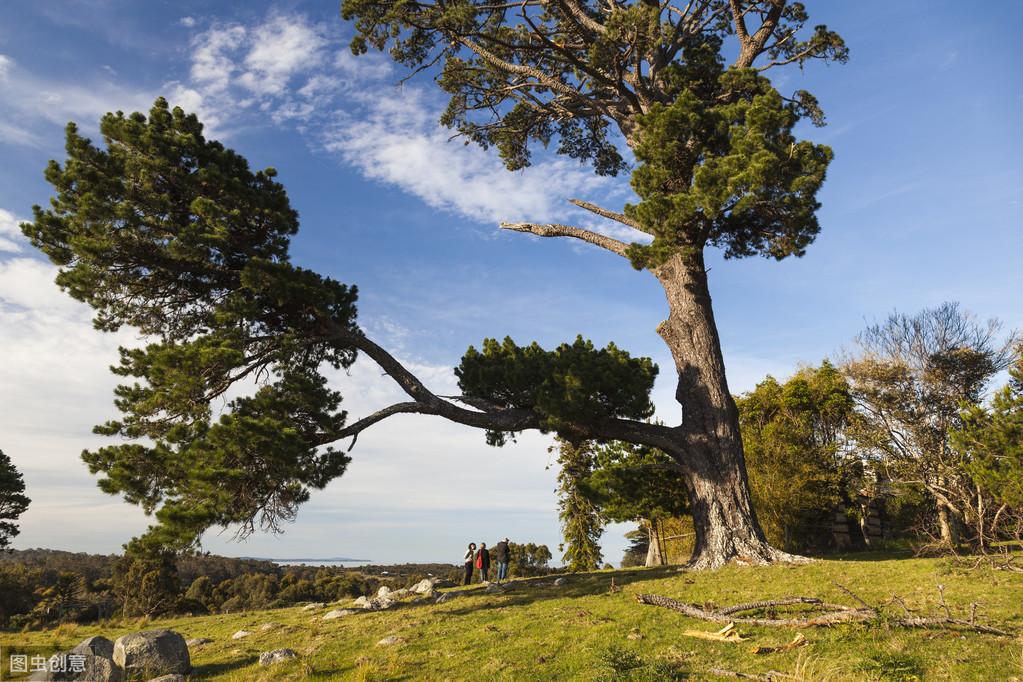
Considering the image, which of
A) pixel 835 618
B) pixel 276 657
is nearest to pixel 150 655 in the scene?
pixel 276 657

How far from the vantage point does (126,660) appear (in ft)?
28.2

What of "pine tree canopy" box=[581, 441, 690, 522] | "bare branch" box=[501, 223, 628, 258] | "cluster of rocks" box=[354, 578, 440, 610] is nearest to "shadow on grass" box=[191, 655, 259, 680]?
"cluster of rocks" box=[354, 578, 440, 610]

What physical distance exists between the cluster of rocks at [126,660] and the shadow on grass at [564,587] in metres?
4.69

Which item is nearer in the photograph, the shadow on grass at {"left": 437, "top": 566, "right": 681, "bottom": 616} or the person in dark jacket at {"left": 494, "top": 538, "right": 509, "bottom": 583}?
the shadow on grass at {"left": 437, "top": 566, "right": 681, "bottom": 616}

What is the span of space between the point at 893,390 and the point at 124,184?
29951mm

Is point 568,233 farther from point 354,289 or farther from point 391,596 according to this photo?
point 391,596

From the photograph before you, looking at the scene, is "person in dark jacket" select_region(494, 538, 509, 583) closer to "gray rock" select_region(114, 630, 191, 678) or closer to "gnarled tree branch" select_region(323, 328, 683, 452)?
"gnarled tree branch" select_region(323, 328, 683, 452)

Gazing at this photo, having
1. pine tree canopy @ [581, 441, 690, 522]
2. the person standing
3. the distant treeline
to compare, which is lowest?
the distant treeline

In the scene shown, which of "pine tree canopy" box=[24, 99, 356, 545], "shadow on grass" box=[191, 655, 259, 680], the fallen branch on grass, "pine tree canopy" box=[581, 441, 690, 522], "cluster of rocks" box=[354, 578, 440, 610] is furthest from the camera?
"pine tree canopy" box=[581, 441, 690, 522]

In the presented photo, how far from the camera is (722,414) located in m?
15.2

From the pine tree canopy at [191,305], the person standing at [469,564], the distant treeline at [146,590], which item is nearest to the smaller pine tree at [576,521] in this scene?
the distant treeline at [146,590]

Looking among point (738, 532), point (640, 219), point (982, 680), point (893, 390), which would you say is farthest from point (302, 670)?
point (893, 390)

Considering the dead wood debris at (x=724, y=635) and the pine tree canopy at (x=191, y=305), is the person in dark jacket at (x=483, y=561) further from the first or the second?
the dead wood debris at (x=724, y=635)

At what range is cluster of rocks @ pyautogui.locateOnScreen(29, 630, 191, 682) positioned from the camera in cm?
797
